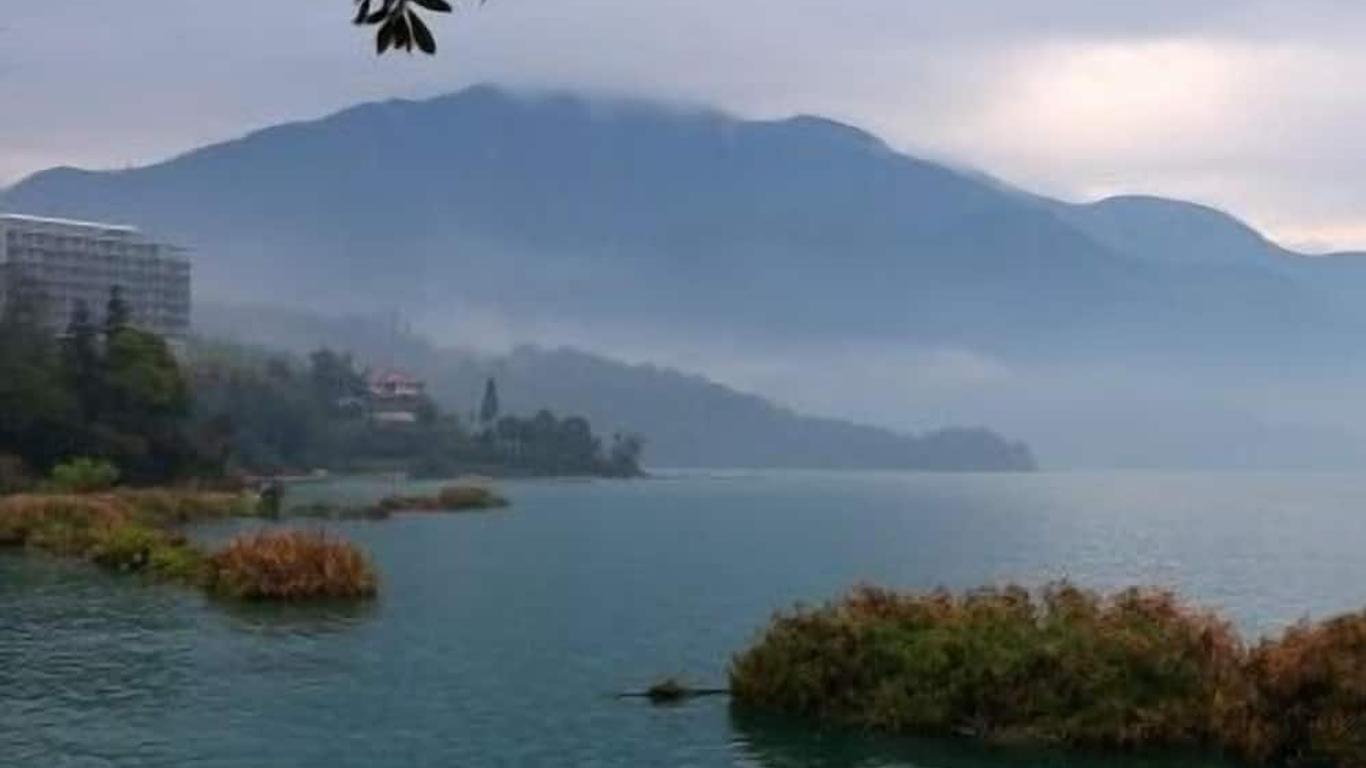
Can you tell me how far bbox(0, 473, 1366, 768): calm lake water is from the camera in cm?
3219

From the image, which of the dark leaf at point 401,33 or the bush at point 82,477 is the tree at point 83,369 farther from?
the dark leaf at point 401,33

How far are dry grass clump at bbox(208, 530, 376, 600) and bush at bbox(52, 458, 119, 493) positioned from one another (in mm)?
40406

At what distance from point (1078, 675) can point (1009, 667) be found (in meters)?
1.22

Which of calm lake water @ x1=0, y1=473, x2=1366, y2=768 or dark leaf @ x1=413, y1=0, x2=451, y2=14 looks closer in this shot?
dark leaf @ x1=413, y1=0, x2=451, y2=14

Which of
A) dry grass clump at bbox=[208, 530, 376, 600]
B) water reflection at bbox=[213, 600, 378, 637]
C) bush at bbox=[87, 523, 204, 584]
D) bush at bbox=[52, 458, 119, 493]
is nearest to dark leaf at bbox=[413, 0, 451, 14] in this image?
water reflection at bbox=[213, 600, 378, 637]

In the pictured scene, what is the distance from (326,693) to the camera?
3784 cm

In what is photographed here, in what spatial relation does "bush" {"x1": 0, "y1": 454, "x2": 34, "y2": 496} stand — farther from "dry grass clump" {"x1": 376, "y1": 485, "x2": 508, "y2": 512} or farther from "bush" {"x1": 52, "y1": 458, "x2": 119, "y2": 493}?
"dry grass clump" {"x1": 376, "y1": 485, "x2": 508, "y2": 512}

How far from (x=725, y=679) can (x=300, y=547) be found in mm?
19857

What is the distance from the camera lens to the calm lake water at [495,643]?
32.2 meters

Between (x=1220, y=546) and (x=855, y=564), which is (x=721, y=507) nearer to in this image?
(x=1220, y=546)

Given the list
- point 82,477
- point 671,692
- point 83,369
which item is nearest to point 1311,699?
point 671,692

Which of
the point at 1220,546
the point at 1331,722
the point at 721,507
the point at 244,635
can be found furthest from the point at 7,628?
the point at 721,507

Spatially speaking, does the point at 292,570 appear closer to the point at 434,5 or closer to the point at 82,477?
the point at 82,477

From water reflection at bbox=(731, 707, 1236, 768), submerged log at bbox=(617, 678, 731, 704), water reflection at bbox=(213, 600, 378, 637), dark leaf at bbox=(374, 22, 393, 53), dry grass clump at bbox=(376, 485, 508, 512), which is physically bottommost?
water reflection at bbox=(731, 707, 1236, 768)
